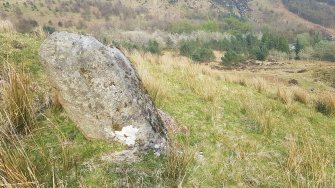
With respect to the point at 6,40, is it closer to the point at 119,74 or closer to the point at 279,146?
the point at 119,74

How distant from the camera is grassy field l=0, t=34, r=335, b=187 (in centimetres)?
308

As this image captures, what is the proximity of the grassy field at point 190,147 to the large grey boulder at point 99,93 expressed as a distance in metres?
0.17

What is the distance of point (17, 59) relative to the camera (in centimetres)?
614

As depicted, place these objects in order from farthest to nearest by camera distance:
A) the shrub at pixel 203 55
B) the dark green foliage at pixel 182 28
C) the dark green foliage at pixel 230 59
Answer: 1. the dark green foliage at pixel 182 28
2. the shrub at pixel 203 55
3. the dark green foliage at pixel 230 59

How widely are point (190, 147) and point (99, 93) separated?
1249mm

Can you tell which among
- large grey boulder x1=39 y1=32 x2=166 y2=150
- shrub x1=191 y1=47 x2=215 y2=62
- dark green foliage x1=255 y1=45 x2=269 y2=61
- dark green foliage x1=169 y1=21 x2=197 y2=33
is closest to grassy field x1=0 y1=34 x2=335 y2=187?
large grey boulder x1=39 y1=32 x2=166 y2=150

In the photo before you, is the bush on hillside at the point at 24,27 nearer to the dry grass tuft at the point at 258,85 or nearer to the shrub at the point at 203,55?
the dry grass tuft at the point at 258,85


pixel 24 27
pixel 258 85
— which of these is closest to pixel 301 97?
pixel 258 85

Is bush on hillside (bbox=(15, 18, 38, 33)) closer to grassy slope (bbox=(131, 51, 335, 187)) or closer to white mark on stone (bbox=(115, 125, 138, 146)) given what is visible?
grassy slope (bbox=(131, 51, 335, 187))

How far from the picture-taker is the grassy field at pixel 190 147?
10.1 feet

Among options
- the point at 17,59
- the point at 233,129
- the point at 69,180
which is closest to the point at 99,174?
the point at 69,180

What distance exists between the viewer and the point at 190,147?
13.6 feet

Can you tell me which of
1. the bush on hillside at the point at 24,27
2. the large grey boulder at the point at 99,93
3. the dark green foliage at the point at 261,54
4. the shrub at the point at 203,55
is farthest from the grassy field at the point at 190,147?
the dark green foliage at the point at 261,54

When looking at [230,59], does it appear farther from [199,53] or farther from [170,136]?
[170,136]
